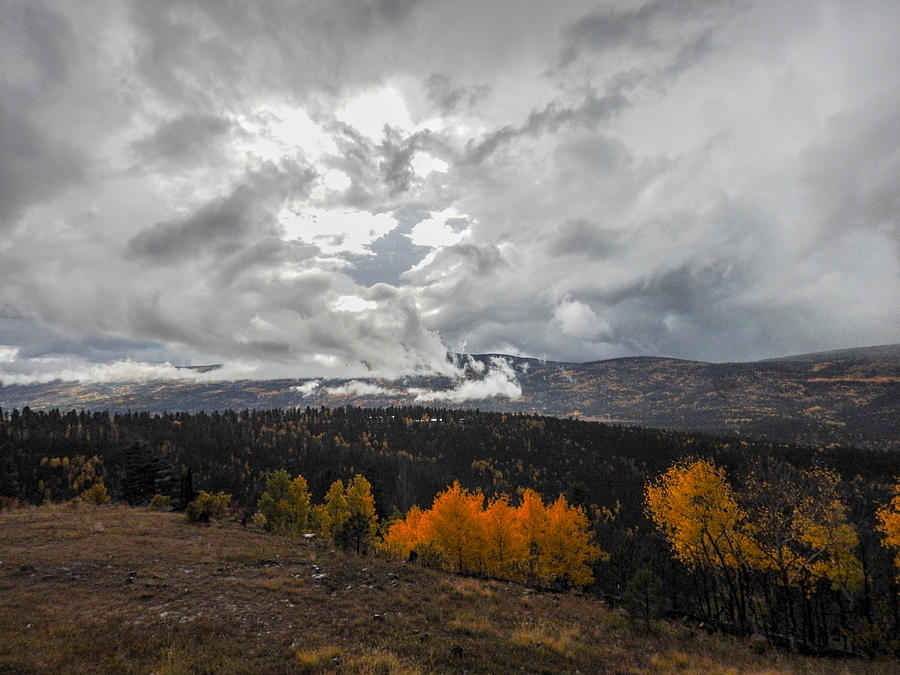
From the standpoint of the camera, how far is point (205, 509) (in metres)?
41.1

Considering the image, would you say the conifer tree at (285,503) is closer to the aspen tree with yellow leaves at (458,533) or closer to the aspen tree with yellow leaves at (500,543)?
the aspen tree with yellow leaves at (458,533)

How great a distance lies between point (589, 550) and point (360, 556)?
4019 cm

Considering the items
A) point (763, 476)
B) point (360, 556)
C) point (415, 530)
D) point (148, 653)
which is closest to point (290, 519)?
point (415, 530)

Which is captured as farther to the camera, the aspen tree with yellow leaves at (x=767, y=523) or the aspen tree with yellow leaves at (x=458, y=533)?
the aspen tree with yellow leaves at (x=458, y=533)

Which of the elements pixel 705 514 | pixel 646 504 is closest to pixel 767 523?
pixel 705 514

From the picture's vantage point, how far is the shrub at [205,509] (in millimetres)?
38656

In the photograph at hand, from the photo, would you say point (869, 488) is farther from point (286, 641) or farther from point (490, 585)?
point (286, 641)

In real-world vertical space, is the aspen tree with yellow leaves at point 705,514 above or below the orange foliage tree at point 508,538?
above

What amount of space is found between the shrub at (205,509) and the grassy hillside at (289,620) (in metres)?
7.48

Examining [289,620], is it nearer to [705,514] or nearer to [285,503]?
[705,514]

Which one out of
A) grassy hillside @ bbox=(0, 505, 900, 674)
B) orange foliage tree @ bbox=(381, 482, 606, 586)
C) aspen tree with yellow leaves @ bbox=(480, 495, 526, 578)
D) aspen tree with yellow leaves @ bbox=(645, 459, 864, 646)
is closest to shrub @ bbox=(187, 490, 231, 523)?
→ grassy hillside @ bbox=(0, 505, 900, 674)

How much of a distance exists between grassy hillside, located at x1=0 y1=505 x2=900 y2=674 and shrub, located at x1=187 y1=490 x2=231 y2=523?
294 inches

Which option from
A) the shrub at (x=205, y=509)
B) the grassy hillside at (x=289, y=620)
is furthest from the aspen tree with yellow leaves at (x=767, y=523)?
the shrub at (x=205, y=509)

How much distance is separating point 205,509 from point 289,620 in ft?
103
